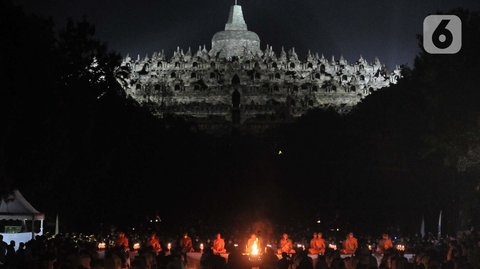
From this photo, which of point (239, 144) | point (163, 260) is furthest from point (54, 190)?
point (239, 144)

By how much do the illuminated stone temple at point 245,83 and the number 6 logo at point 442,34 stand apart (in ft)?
232

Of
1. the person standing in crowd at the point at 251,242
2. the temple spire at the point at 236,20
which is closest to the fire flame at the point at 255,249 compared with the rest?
the person standing in crowd at the point at 251,242

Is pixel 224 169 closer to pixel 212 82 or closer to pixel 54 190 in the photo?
pixel 54 190

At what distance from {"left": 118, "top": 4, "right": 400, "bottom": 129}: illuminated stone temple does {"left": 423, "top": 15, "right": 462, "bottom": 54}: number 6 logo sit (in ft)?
232

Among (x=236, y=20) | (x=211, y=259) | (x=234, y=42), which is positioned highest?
(x=236, y=20)

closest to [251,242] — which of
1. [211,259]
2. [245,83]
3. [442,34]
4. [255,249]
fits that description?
[255,249]

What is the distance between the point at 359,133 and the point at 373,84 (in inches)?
2481

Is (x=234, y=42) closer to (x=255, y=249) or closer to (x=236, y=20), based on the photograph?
(x=236, y=20)

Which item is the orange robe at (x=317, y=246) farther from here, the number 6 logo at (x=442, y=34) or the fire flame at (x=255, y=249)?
the number 6 logo at (x=442, y=34)

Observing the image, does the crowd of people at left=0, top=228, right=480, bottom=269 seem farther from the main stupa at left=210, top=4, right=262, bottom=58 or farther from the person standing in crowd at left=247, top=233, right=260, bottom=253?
the main stupa at left=210, top=4, right=262, bottom=58

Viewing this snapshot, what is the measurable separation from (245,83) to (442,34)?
87.2 meters

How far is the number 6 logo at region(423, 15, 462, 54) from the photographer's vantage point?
28.2 metres

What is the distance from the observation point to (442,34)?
28.3 metres

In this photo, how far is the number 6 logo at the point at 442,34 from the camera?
28.2 meters
